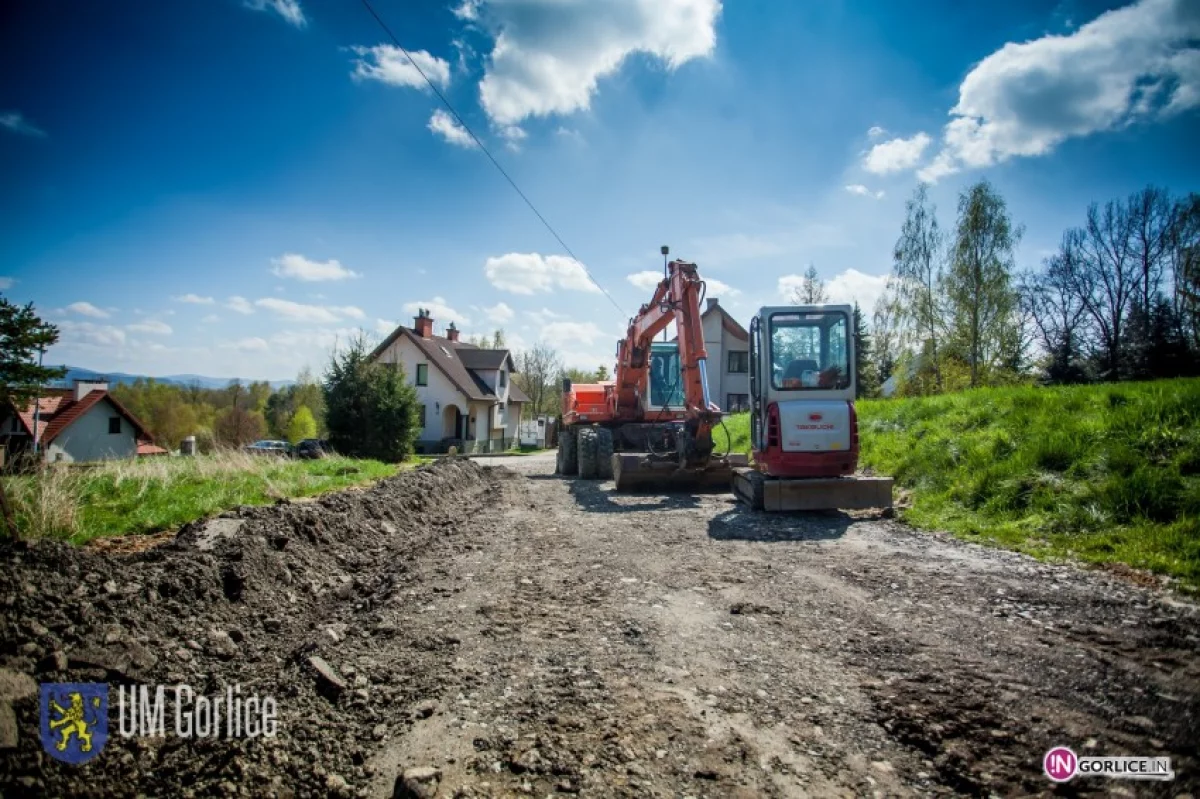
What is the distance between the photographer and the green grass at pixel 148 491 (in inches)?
188

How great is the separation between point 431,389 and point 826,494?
31538 mm

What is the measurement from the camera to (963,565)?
16.9ft

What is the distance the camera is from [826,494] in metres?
7.91

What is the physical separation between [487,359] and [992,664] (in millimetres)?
41368

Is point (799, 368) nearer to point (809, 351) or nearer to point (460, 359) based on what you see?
point (809, 351)

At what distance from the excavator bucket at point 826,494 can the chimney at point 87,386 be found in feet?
138

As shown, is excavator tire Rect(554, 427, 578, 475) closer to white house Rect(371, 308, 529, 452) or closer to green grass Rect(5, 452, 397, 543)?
green grass Rect(5, 452, 397, 543)

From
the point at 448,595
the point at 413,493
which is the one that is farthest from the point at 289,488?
the point at 448,595

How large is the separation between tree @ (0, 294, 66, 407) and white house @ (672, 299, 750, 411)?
35.9m

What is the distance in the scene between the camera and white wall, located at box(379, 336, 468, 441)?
35.7 m

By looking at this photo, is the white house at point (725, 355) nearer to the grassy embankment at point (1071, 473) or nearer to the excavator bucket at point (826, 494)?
the grassy embankment at point (1071, 473)

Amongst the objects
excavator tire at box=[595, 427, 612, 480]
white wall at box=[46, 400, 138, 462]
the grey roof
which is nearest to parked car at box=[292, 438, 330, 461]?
excavator tire at box=[595, 427, 612, 480]

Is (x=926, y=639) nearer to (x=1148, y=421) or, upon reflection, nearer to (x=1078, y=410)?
(x=1148, y=421)

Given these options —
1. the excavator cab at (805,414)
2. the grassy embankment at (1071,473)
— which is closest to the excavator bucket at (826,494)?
the excavator cab at (805,414)
